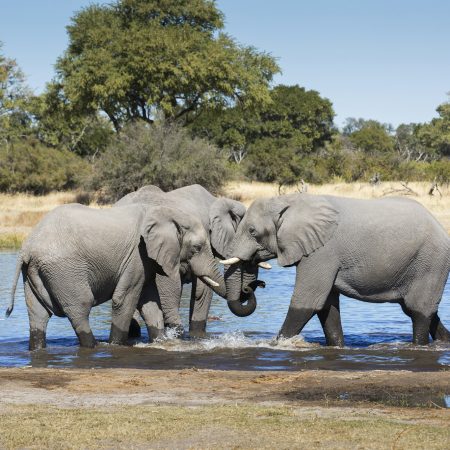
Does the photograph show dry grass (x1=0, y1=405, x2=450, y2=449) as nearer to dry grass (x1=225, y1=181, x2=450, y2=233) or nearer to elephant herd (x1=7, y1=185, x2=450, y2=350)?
elephant herd (x1=7, y1=185, x2=450, y2=350)

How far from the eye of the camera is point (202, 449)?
23.6 ft

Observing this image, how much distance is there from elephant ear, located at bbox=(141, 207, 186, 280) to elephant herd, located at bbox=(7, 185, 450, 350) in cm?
1

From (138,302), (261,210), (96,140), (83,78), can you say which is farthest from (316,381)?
(96,140)

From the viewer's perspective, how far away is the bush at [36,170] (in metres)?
48.8

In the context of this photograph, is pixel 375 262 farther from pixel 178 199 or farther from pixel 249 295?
pixel 178 199

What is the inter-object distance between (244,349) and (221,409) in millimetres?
4947

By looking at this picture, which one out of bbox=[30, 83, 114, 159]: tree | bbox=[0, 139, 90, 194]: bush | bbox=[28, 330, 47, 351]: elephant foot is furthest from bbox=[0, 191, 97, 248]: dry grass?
bbox=[28, 330, 47, 351]: elephant foot

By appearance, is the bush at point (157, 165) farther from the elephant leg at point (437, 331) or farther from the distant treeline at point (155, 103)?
the elephant leg at point (437, 331)

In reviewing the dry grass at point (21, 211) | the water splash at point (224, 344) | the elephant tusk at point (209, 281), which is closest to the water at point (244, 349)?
the water splash at point (224, 344)

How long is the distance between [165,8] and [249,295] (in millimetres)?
41008

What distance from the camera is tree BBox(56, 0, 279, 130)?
160 ft

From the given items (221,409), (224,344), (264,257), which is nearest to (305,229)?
(264,257)

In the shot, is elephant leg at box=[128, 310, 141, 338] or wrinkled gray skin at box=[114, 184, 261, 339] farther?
elephant leg at box=[128, 310, 141, 338]

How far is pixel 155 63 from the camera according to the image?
48.5m
